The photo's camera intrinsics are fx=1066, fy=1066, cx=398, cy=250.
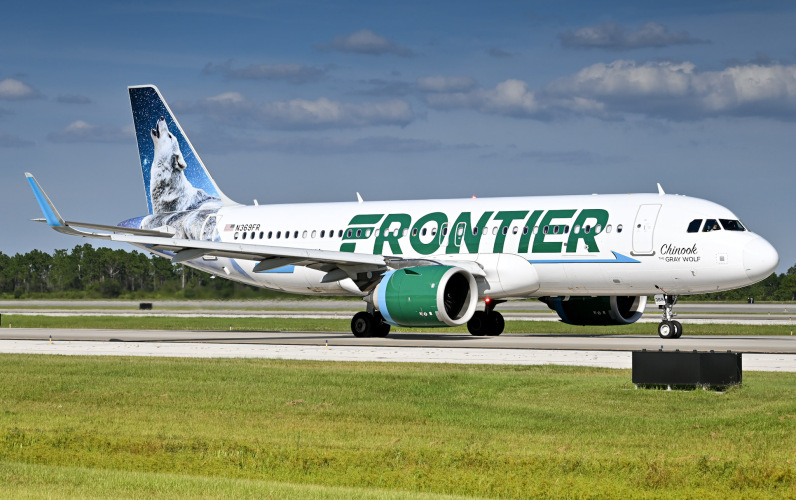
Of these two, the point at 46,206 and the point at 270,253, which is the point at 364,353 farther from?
the point at 46,206

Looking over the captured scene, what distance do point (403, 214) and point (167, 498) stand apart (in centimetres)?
2479

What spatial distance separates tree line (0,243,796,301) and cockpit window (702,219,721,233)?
1627cm

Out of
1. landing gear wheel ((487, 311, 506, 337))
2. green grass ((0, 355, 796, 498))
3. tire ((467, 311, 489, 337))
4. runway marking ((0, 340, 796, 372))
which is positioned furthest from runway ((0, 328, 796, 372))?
green grass ((0, 355, 796, 498))

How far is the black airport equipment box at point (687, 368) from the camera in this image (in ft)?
55.0

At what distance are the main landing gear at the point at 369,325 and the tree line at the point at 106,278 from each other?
22.5 feet

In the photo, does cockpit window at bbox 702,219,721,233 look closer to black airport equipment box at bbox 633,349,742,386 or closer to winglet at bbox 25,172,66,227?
black airport equipment box at bbox 633,349,742,386

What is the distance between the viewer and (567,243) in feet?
99.6

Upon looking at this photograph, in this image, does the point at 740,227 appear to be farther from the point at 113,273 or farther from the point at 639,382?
the point at 113,273

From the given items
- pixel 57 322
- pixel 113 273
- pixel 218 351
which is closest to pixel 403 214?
pixel 218 351

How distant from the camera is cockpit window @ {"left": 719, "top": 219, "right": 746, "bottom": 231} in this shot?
29.3m

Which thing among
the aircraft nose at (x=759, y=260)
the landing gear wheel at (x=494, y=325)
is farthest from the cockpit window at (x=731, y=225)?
the landing gear wheel at (x=494, y=325)

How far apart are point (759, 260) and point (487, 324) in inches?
369

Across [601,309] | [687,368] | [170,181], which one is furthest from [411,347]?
[170,181]

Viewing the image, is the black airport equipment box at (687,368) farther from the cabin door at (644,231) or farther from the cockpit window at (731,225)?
the cockpit window at (731,225)
